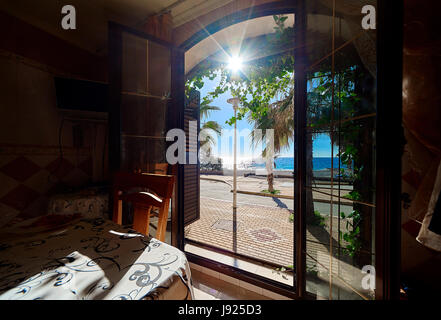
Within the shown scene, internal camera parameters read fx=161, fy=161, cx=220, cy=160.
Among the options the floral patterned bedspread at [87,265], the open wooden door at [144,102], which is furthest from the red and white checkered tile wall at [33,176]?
the floral patterned bedspread at [87,265]

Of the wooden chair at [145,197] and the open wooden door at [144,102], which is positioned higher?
the open wooden door at [144,102]

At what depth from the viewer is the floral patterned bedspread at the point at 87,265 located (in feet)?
1.25

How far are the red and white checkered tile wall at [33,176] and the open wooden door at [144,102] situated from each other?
1009 mm

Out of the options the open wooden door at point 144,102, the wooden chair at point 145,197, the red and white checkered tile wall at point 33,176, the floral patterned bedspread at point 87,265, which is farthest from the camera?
the red and white checkered tile wall at point 33,176

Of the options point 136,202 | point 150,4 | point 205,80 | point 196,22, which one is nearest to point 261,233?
point 136,202

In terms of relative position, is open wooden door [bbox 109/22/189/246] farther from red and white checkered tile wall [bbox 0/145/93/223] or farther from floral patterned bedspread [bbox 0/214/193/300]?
red and white checkered tile wall [bbox 0/145/93/223]

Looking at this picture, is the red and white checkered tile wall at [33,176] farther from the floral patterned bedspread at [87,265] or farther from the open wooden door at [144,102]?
the floral patterned bedspread at [87,265]

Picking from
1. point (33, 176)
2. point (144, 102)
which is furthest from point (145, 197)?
point (33, 176)

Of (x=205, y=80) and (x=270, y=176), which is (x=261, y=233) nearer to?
(x=205, y=80)

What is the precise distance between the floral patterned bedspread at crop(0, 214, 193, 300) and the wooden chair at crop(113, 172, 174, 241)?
0.60 ft

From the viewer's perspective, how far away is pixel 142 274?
44cm

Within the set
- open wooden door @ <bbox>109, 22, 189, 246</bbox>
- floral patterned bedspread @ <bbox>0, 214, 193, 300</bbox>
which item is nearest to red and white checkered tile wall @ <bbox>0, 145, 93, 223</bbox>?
open wooden door @ <bbox>109, 22, 189, 246</bbox>

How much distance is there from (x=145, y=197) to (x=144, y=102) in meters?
1.16

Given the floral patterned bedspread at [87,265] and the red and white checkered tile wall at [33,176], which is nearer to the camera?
the floral patterned bedspread at [87,265]
